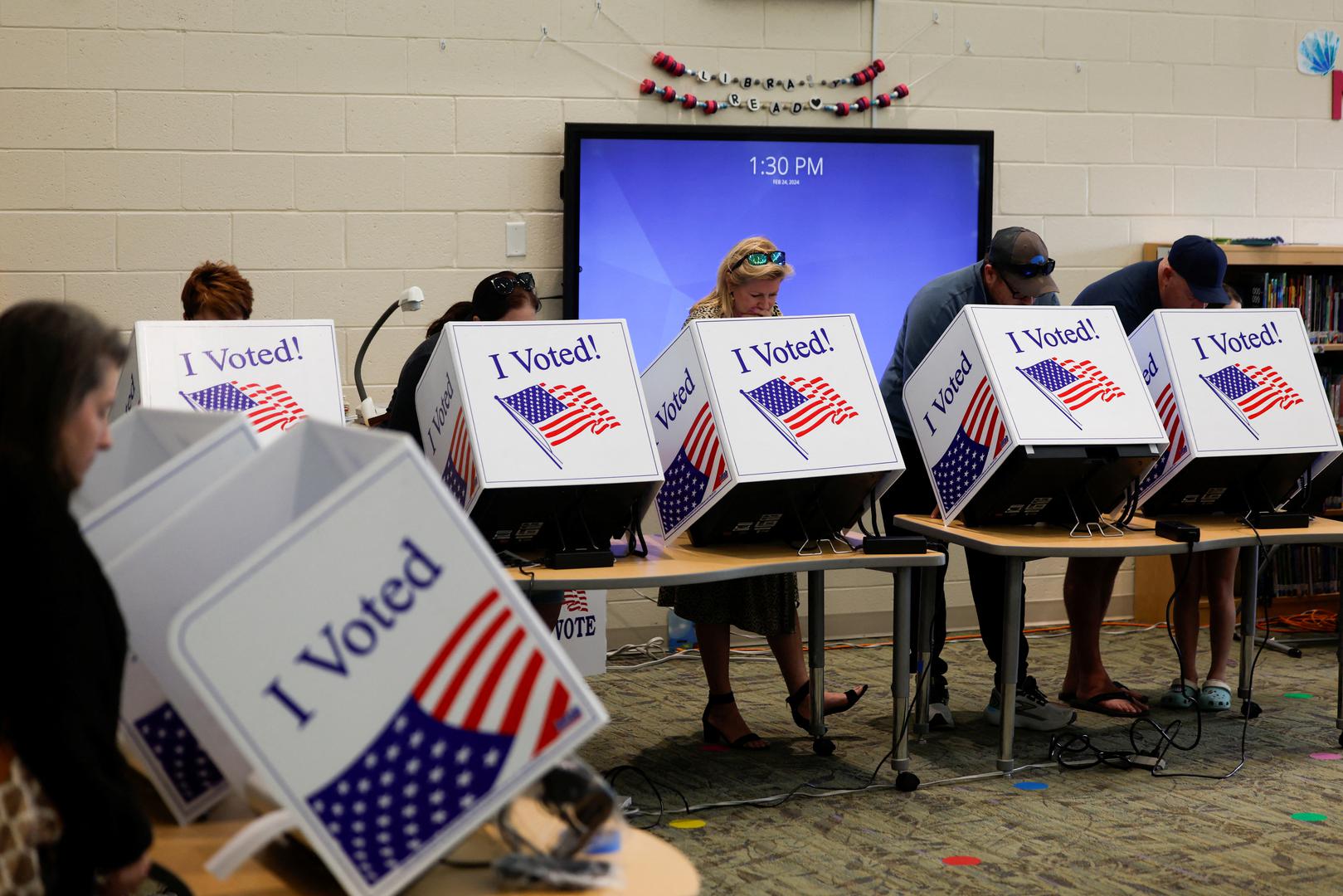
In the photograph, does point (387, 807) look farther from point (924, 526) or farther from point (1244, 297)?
point (1244, 297)

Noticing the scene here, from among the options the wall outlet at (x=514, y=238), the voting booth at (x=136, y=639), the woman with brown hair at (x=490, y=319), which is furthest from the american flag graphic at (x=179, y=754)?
the wall outlet at (x=514, y=238)

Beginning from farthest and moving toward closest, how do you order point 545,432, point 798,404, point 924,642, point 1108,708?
1. point 1108,708
2. point 924,642
3. point 798,404
4. point 545,432

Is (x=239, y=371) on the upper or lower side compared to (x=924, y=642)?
upper

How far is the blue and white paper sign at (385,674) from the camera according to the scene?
4.10 ft

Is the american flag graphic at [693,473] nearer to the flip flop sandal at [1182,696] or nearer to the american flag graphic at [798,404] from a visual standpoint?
the american flag graphic at [798,404]

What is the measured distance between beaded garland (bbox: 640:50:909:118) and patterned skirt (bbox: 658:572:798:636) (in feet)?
6.49

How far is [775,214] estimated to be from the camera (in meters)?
4.88

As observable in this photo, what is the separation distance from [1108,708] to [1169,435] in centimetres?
88

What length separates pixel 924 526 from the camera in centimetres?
353

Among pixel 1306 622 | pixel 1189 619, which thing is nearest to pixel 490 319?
pixel 1189 619

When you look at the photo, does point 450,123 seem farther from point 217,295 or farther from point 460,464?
point 460,464

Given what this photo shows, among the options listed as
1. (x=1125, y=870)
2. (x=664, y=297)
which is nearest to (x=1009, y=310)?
(x=1125, y=870)

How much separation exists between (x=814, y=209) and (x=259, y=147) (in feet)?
6.20

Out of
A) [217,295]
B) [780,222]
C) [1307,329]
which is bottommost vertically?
[1307,329]
